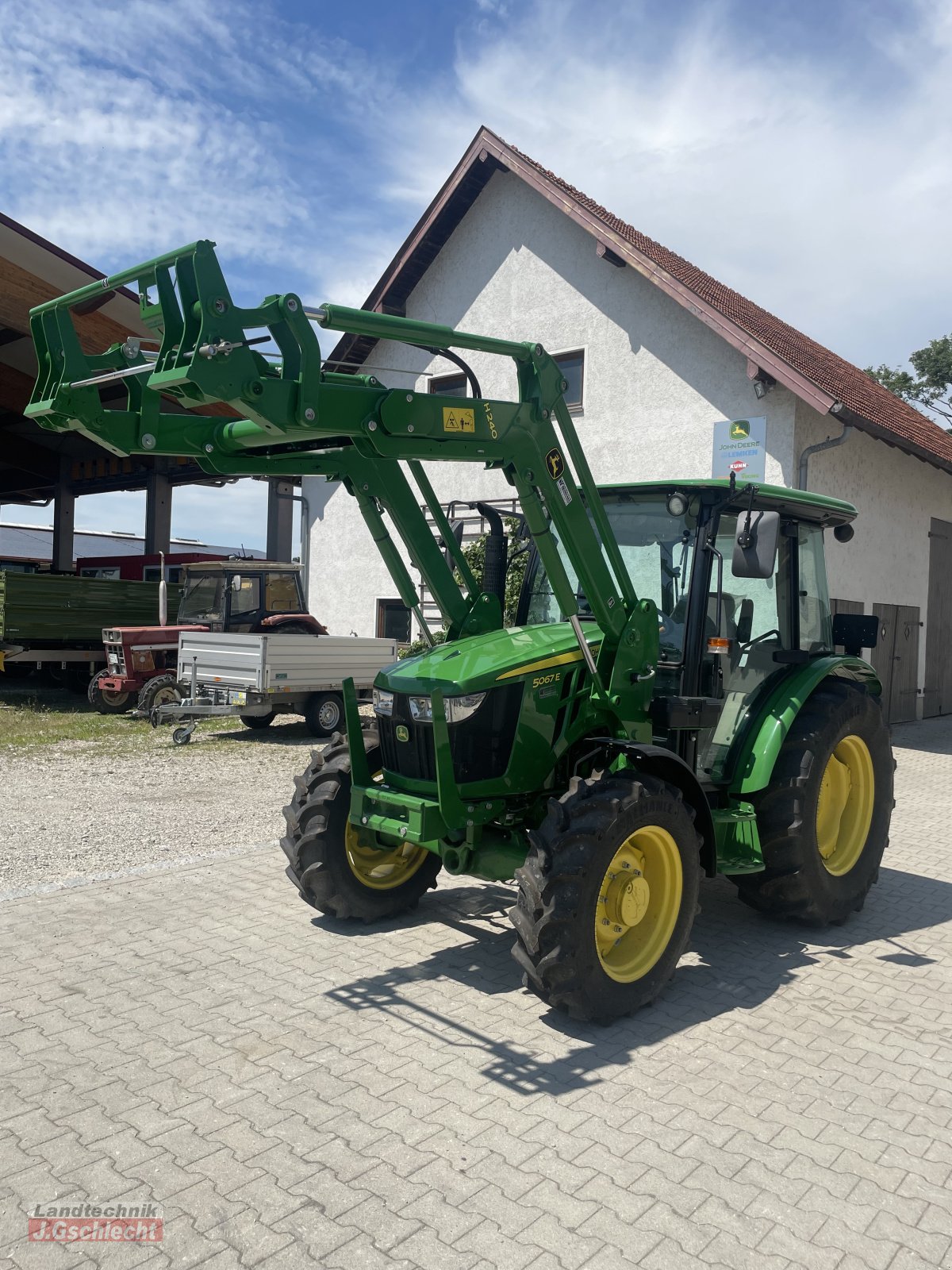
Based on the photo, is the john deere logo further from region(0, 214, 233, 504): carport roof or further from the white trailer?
the white trailer

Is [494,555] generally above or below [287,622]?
above

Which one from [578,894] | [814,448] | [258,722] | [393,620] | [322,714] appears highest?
[814,448]

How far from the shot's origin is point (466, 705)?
435 cm

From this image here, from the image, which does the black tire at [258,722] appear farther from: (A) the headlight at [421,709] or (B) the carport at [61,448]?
(A) the headlight at [421,709]

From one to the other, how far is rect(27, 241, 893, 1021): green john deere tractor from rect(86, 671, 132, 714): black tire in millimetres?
9879

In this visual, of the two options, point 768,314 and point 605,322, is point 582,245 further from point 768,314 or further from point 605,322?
point 768,314

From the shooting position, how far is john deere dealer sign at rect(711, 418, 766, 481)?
11867 mm

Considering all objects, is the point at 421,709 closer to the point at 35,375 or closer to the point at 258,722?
the point at 258,722

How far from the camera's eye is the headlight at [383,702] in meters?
4.72

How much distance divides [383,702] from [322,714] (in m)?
8.13

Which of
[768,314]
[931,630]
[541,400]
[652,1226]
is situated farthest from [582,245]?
[652,1226]

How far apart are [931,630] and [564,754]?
12979 millimetres

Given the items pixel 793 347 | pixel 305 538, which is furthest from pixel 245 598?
pixel 793 347

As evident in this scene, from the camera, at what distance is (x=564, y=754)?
462 centimetres
